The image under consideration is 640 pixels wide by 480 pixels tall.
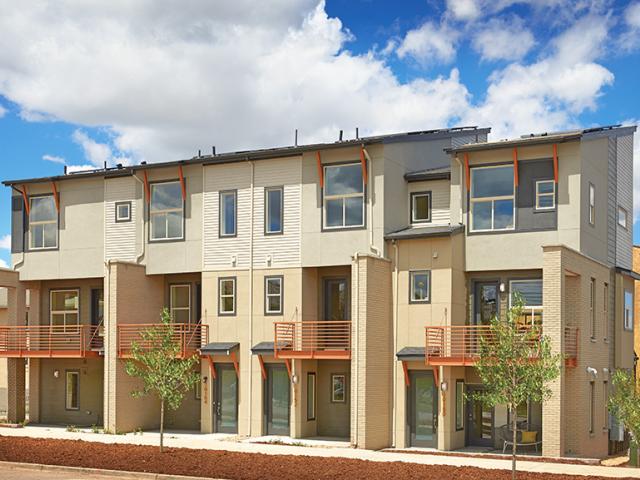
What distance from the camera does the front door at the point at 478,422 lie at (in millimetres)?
28938

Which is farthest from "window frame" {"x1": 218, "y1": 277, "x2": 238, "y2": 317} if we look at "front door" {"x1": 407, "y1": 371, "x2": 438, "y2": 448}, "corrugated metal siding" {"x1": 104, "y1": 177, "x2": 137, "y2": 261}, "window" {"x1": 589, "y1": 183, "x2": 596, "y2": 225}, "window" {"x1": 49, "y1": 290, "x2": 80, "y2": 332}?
"window" {"x1": 589, "y1": 183, "x2": 596, "y2": 225}

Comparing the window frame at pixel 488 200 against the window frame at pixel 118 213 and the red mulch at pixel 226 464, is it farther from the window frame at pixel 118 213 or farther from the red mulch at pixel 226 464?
the window frame at pixel 118 213

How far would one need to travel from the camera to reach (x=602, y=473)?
71.5ft

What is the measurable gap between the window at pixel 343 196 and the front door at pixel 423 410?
5200 millimetres

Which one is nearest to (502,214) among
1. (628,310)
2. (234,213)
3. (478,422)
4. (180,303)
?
(478,422)

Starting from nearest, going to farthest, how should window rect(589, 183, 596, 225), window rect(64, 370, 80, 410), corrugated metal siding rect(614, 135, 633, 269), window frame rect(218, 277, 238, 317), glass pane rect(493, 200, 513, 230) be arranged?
glass pane rect(493, 200, 513, 230) → window rect(589, 183, 596, 225) → window frame rect(218, 277, 238, 317) → corrugated metal siding rect(614, 135, 633, 269) → window rect(64, 370, 80, 410)

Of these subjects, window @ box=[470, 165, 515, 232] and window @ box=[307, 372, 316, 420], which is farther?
window @ box=[307, 372, 316, 420]

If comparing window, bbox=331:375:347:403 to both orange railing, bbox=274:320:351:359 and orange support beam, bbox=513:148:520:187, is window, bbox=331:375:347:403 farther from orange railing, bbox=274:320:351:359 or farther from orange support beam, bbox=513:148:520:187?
orange support beam, bbox=513:148:520:187

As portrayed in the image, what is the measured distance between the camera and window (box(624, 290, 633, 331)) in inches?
1318

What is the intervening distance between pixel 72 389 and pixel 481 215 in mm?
17361

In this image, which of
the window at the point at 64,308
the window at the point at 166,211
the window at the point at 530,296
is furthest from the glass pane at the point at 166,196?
the window at the point at 530,296

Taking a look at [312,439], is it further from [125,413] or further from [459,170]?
[459,170]

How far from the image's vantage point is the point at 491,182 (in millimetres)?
29219

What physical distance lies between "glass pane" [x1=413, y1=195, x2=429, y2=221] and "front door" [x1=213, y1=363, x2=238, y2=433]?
8002mm
